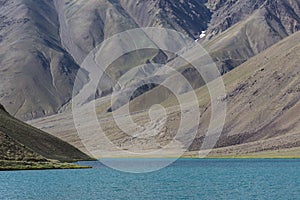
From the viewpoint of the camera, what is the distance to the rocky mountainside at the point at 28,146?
130375 millimetres

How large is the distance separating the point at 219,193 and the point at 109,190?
54.8 ft

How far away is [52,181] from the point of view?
102 m

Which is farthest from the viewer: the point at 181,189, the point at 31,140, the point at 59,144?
the point at 59,144

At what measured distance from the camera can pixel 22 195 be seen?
76.4m

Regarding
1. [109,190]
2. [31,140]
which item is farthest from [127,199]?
[31,140]

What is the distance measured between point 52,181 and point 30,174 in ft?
55.1

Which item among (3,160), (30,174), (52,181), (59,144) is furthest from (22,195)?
(59,144)

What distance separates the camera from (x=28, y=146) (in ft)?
491

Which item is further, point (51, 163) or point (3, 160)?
point (51, 163)

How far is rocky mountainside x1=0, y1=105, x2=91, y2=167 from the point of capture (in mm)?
130375

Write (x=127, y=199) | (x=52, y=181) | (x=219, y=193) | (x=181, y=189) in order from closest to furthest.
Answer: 1. (x=127, y=199)
2. (x=219, y=193)
3. (x=181, y=189)
4. (x=52, y=181)

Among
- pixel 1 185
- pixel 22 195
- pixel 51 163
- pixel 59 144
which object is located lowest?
pixel 59 144

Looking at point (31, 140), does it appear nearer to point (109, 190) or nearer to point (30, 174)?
point (30, 174)

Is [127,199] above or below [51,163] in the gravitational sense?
above
